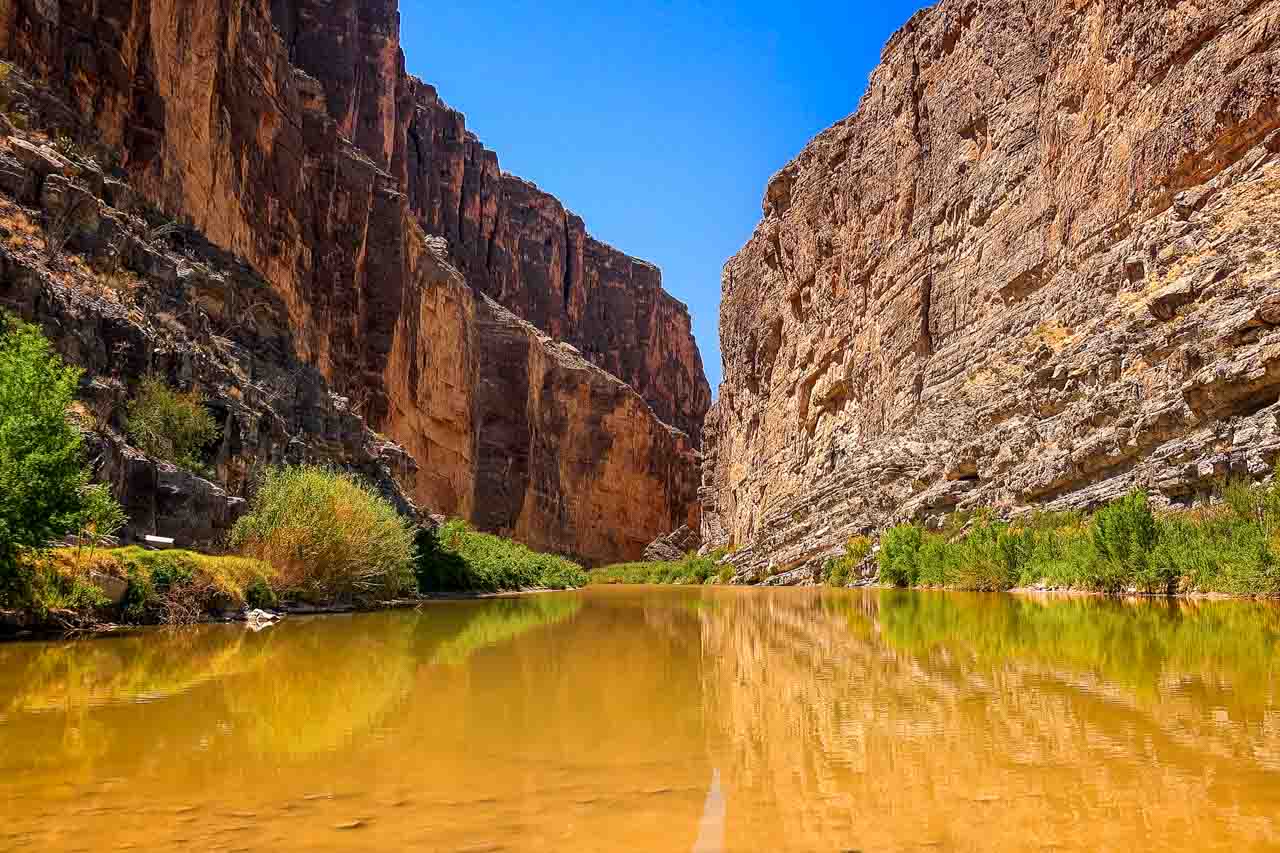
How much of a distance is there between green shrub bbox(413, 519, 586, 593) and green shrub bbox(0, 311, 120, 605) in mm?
13145

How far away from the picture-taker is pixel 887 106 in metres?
47.1

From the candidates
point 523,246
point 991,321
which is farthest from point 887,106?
point 523,246

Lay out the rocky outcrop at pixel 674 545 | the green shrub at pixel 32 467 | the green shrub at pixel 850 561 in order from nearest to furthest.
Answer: the green shrub at pixel 32 467 → the green shrub at pixel 850 561 → the rocky outcrop at pixel 674 545

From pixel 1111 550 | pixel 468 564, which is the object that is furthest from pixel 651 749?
pixel 468 564

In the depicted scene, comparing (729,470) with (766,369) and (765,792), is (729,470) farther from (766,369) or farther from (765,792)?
(765,792)

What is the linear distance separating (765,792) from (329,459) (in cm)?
2369

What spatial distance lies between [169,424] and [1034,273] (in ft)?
89.2

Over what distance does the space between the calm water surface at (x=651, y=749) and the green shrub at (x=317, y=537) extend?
765cm

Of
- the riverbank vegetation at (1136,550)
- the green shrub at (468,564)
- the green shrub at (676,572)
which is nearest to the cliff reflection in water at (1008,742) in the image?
the riverbank vegetation at (1136,550)

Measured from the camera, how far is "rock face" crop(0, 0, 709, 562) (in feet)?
87.3

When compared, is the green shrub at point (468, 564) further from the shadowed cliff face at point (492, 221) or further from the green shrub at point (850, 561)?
the shadowed cliff face at point (492, 221)

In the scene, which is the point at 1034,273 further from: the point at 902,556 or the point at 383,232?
the point at 383,232

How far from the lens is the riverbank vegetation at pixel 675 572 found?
5359 centimetres

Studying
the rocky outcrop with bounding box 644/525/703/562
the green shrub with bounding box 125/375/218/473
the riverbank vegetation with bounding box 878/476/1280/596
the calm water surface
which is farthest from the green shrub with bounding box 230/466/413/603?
the rocky outcrop with bounding box 644/525/703/562
